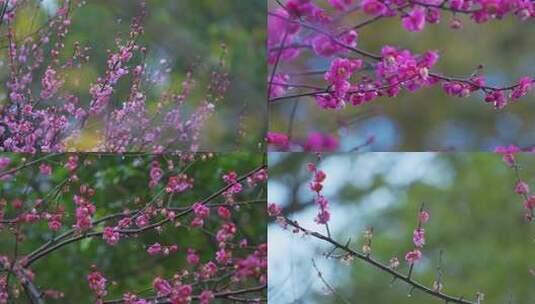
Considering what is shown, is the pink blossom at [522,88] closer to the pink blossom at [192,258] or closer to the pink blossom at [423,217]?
the pink blossom at [423,217]

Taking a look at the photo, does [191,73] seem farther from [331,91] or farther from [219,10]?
[331,91]

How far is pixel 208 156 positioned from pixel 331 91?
41 centimetres

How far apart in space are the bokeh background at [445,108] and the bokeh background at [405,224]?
0.06m

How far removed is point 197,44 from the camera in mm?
2381

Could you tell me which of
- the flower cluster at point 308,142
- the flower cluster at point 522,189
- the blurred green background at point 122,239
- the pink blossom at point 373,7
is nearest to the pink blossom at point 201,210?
the blurred green background at point 122,239

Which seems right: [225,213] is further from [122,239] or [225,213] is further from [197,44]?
[197,44]

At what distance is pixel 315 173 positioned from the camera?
7.79 ft

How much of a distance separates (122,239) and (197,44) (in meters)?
0.62

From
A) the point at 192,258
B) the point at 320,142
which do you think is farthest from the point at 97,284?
the point at 320,142

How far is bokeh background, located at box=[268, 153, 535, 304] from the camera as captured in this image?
2.35m

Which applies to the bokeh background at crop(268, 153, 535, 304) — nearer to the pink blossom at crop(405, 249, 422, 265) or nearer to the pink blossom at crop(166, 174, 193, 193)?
the pink blossom at crop(405, 249, 422, 265)

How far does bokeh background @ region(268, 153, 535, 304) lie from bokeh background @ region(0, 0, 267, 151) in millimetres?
176

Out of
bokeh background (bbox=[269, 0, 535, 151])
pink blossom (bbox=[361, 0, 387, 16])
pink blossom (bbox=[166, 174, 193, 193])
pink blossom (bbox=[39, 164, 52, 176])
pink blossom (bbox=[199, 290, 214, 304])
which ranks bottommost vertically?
pink blossom (bbox=[199, 290, 214, 304])

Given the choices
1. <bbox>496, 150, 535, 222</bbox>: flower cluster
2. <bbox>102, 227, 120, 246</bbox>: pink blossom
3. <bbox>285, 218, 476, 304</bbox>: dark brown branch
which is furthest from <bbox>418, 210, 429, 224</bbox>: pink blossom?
<bbox>102, 227, 120, 246</bbox>: pink blossom
